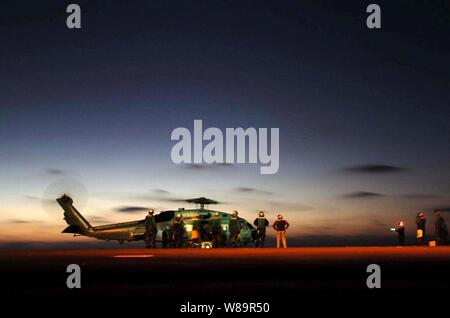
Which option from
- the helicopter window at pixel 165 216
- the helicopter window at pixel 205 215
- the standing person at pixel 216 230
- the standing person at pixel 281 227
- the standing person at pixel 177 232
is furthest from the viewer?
the helicopter window at pixel 165 216

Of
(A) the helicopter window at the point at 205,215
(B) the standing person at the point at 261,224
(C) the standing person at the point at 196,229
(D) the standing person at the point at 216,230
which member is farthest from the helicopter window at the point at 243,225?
(B) the standing person at the point at 261,224

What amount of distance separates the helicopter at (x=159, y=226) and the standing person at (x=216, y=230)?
0.68 feet

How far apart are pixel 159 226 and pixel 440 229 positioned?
1755 centimetres

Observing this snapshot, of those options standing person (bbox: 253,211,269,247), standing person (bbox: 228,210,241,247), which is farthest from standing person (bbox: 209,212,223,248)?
standing person (bbox: 253,211,269,247)

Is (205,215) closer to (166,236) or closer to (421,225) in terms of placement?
(166,236)

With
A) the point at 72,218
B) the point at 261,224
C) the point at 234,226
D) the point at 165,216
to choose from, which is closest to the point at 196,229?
the point at 165,216

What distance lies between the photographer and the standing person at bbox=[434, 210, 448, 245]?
3153cm

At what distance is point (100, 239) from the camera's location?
1913 inches

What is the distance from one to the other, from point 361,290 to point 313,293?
3.16ft

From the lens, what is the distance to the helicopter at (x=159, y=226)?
38656mm

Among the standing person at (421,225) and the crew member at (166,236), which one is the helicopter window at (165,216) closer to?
the crew member at (166,236)

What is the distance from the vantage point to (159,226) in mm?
40469
